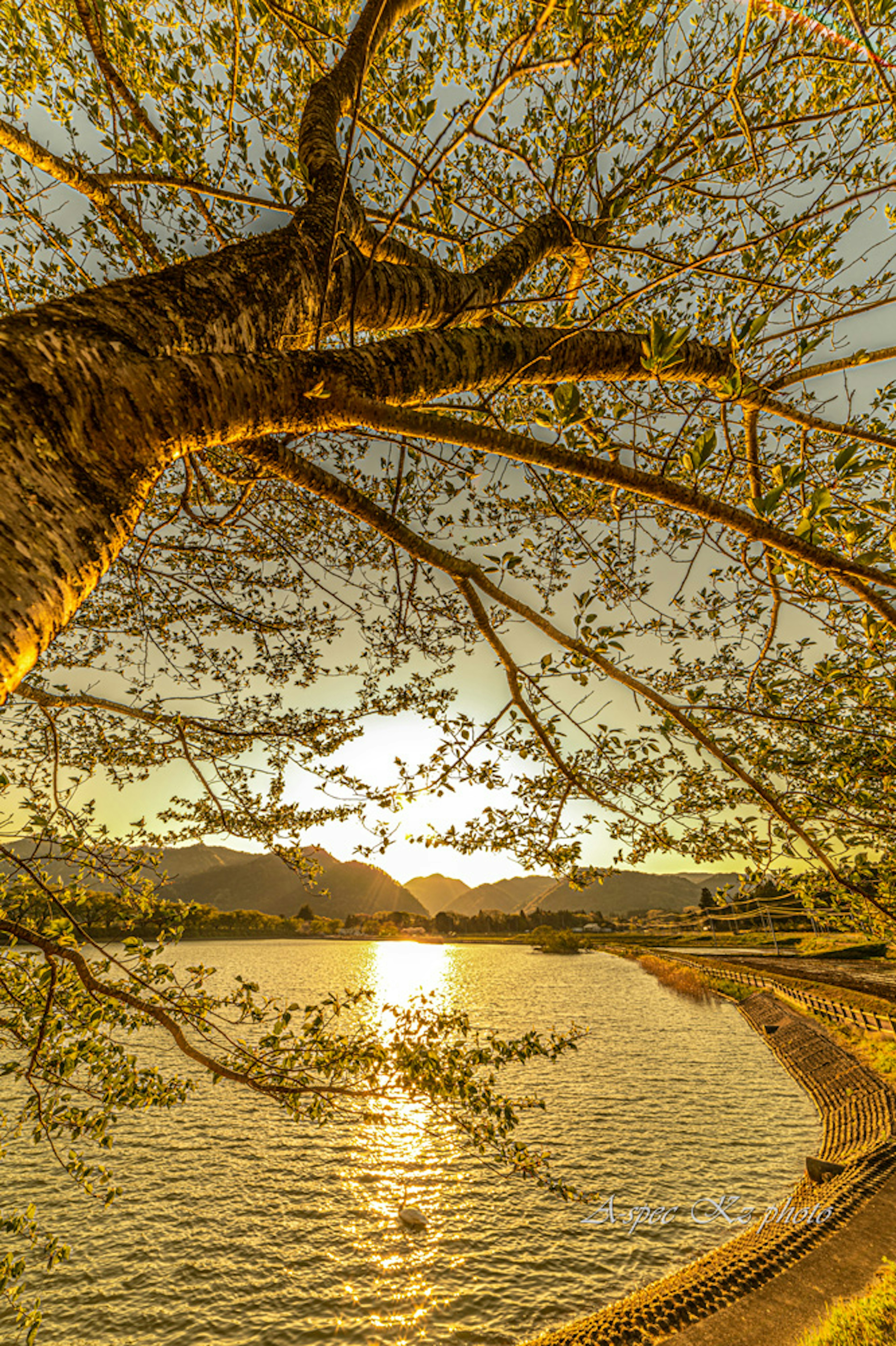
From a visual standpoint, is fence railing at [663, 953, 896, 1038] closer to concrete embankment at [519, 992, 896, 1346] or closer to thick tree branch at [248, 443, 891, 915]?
concrete embankment at [519, 992, 896, 1346]

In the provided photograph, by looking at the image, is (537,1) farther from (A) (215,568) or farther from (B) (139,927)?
(B) (139,927)

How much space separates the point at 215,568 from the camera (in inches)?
249

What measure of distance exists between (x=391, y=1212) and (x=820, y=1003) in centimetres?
2696

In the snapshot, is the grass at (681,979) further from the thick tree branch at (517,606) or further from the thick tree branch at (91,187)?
the thick tree branch at (91,187)

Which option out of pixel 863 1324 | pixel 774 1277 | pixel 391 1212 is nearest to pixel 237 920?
pixel 391 1212

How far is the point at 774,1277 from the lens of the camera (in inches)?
388

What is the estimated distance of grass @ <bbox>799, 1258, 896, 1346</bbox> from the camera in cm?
709

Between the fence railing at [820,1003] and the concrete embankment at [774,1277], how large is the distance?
9047 millimetres

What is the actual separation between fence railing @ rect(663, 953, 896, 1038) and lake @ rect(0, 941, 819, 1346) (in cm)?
429

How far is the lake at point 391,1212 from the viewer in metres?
10.2

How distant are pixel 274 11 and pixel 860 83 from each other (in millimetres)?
4267

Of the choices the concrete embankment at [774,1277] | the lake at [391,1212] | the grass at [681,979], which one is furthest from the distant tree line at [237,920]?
the grass at [681,979]

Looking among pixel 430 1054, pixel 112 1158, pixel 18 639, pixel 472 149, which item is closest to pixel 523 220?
pixel 472 149

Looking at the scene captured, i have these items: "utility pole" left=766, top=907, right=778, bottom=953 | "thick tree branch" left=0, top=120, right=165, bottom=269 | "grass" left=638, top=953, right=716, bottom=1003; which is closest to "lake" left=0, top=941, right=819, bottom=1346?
"thick tree branch" left=0, top=120, right=165, bottom=269
